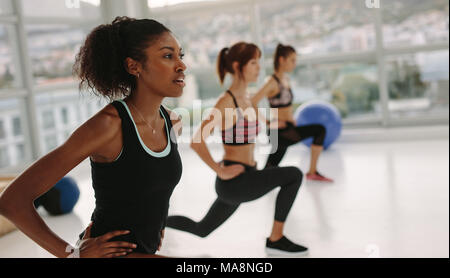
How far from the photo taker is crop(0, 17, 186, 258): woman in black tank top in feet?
3.15

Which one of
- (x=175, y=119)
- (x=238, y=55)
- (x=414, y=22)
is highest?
(x=414, y=22)

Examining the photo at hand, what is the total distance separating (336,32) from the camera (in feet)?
22.4

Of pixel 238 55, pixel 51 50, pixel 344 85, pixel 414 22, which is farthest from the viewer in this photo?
pixel 344 85

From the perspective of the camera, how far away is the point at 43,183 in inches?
37.2

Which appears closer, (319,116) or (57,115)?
(319,116)

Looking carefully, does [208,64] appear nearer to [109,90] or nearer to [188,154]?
[188,154]

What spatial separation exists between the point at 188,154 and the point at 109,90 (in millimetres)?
5797

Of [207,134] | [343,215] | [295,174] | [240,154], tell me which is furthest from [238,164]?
[343,215]

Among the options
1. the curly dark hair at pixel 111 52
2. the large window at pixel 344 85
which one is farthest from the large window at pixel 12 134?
the curly dark hair at pixel 111 52

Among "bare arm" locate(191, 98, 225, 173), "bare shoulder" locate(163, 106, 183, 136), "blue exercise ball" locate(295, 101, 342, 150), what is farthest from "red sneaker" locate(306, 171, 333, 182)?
"bare shoulder" locate(163, 106, 183, 136)

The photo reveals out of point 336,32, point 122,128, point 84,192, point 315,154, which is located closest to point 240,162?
point 122,128

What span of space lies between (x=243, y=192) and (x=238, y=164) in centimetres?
16

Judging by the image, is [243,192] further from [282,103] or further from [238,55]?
[282,103]

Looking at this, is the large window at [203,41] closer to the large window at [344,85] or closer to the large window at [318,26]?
the large window at [318,26]
